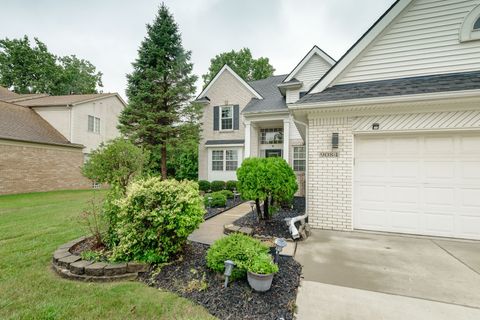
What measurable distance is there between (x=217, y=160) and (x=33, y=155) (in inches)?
462

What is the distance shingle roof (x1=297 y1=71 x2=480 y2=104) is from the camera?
447 cm

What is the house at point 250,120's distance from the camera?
38.1 ft

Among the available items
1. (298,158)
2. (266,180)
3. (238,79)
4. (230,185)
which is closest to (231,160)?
(230,185)

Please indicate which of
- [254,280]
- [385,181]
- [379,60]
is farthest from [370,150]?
[254,280]

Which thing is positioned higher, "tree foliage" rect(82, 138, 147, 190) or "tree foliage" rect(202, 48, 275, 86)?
"tree foliage" rect(202, 48, 275, 86)

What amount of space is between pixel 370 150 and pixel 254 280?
4371 millimetres

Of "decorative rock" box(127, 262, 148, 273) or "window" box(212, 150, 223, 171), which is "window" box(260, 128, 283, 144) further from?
"decorative rock" box(127, 262, 148, 273)

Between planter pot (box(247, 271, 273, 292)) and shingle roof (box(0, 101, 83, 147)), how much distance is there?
1659 centimetres

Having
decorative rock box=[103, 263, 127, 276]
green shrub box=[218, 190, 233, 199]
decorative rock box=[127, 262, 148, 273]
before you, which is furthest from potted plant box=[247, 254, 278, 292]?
green shrub box=[218, 190, 233, 199]

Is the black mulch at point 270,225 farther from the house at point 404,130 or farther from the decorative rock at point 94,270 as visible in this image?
the decorative rock at point 94,270

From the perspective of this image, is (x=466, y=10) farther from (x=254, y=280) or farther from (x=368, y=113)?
(x=254, y=280)

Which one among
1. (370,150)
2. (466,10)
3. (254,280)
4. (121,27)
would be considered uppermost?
(121,27)

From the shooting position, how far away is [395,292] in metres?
2.70

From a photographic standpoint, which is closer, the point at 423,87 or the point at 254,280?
the point at 254,280
